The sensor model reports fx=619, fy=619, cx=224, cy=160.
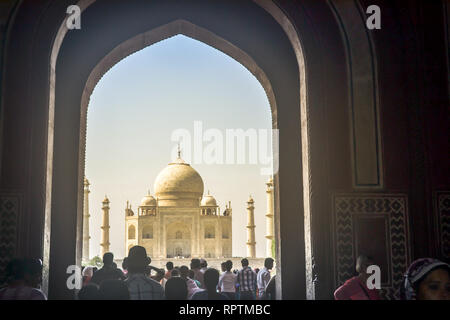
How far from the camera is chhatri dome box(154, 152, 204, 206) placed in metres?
43.3

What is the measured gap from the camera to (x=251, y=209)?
44094 mm

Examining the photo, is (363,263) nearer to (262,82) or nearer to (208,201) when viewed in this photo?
(262,82)

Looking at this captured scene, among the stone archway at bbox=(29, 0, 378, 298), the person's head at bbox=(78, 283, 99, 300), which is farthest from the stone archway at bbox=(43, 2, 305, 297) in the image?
the person's head at bbox=(78, 283, 99, 300)

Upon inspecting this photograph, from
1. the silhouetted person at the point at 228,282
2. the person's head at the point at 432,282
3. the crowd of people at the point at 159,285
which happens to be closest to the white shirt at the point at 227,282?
the silhouetted person at the point at 228,282

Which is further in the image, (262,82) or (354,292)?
(262,82)

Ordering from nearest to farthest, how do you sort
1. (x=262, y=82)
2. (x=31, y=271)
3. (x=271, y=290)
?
(x=31, y=271) → (x=271, y=290) → (x=262, y=82)

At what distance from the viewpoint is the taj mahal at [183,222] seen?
4359cm

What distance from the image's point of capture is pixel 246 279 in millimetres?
8164

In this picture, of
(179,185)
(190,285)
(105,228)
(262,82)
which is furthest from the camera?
(179,185)

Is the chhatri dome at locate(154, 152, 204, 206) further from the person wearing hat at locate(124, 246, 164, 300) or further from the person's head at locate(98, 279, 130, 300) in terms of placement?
the person's head at locate(98, 279, 130, 300)

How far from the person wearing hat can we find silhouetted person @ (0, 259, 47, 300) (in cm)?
70

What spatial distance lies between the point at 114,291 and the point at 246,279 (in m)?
4.19

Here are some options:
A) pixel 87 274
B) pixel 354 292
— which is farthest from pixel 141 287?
pixel 87 274
